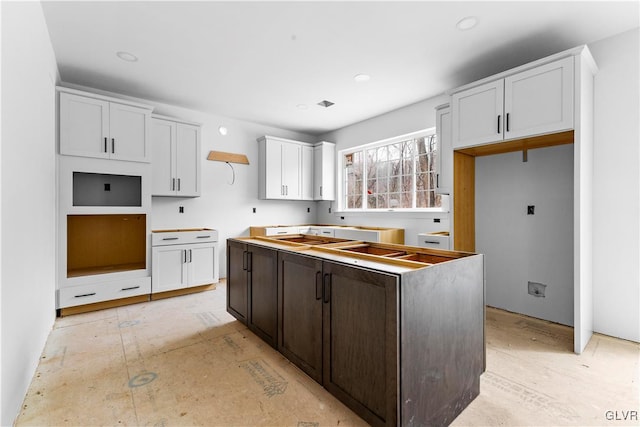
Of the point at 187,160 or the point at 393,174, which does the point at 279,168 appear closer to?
the point at 187,160

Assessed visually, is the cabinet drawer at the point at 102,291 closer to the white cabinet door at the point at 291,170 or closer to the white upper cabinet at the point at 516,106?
the white cabinet door at the point at 291,170

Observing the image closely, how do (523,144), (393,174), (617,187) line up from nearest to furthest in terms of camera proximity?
(617,187)
(523,144)
(393,174)

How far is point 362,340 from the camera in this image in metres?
1.53

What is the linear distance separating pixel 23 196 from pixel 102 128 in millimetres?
1882

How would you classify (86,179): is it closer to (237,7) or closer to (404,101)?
(237,7)

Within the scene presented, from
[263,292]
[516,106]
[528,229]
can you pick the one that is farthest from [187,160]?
[528,229]

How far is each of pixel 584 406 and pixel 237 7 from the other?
11.1 ft

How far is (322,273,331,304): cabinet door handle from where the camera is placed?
1730 mm

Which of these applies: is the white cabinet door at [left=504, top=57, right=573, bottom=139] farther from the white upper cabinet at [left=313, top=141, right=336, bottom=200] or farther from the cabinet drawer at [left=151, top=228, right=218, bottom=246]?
the cabinet drawer at [left=151, top=228, right=218, bottom=246]

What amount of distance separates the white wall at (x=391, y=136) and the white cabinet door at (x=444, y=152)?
0.59 m

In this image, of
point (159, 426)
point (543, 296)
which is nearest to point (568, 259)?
point (543, 296)

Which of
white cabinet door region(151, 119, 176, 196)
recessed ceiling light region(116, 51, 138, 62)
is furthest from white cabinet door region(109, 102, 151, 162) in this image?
recessed ceiling light region(116, 51, 138, 62)

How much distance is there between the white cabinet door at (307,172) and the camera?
17.9 feet

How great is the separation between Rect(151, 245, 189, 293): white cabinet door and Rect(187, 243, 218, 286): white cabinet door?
0.07m
